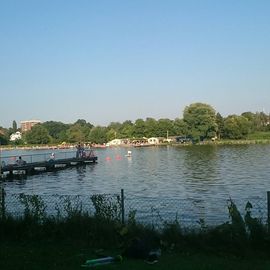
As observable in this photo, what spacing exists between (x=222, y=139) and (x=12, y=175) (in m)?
117

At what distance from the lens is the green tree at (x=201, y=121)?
500ft

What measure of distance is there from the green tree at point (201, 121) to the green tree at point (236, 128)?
20.9 feet

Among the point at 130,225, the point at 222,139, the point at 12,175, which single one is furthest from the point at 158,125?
the point at 130,225

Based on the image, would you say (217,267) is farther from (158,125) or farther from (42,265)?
(158,125)

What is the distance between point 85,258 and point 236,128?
15349 cm

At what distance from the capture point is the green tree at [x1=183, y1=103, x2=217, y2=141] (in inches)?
6004

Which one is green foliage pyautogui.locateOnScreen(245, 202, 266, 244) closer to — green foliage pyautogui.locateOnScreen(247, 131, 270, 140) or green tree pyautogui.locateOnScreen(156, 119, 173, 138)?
green foliage pyautogui.locateOnScreen(247, 131, 270, 140)

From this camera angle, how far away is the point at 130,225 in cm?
1140

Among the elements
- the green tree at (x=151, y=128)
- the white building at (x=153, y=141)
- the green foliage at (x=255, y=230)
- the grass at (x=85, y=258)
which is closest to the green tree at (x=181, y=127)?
the white building at (x=153, y=141)

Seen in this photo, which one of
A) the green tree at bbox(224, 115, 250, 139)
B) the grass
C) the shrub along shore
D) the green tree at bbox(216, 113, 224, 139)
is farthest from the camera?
the green tree at bbox(216, 113, 224, 139)

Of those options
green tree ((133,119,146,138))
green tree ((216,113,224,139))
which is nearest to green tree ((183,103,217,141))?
green tree ((216,113,224,139))

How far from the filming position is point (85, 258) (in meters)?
9.66

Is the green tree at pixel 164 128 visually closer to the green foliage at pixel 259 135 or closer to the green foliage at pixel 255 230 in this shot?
the green foliage at pixel 259 135

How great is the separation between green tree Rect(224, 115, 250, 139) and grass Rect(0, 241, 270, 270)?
15144cm
